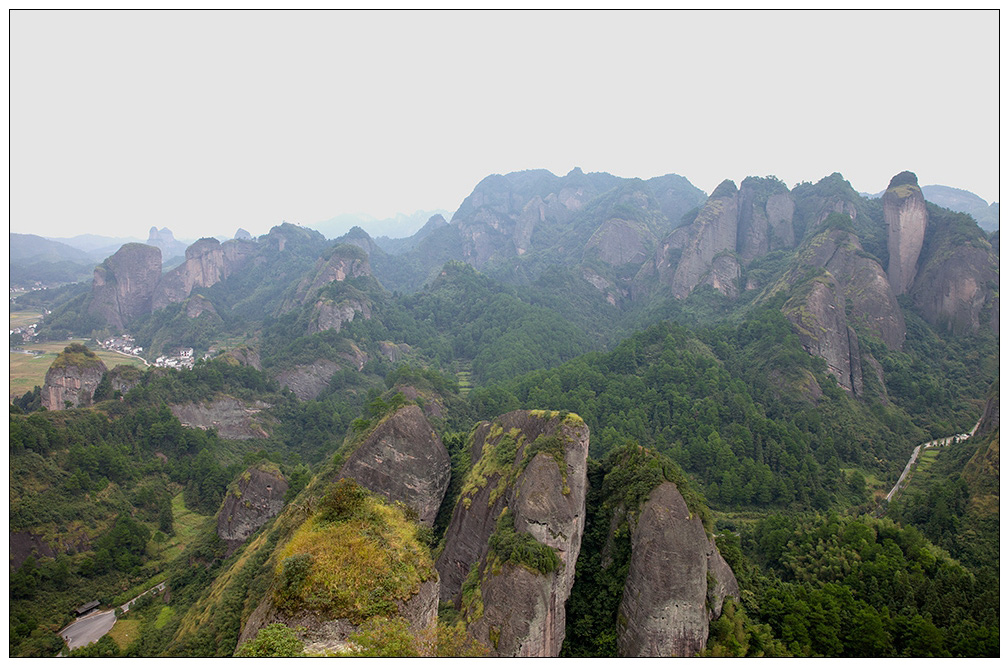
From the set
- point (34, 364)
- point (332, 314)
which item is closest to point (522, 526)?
point (332, 314)

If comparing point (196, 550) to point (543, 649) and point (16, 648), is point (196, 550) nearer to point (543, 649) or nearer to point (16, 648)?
point (16, 648)

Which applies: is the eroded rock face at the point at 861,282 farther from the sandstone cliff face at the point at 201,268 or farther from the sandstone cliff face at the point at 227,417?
the sandstone cliff face at the point at 201,268

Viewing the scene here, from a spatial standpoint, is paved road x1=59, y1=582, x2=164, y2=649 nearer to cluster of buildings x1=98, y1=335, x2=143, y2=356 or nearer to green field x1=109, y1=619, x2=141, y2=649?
green field x1=109, y1=619, x2=141, y2=649

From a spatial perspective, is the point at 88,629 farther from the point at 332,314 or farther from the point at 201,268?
the point at 201,268

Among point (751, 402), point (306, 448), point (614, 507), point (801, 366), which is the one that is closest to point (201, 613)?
point (614, 507)

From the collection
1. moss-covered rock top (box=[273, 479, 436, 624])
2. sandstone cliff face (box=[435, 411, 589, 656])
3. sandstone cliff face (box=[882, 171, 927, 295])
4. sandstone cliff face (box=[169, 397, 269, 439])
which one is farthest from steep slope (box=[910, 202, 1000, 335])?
sandstone cliff face (box=[169, 397, 269, 439])
